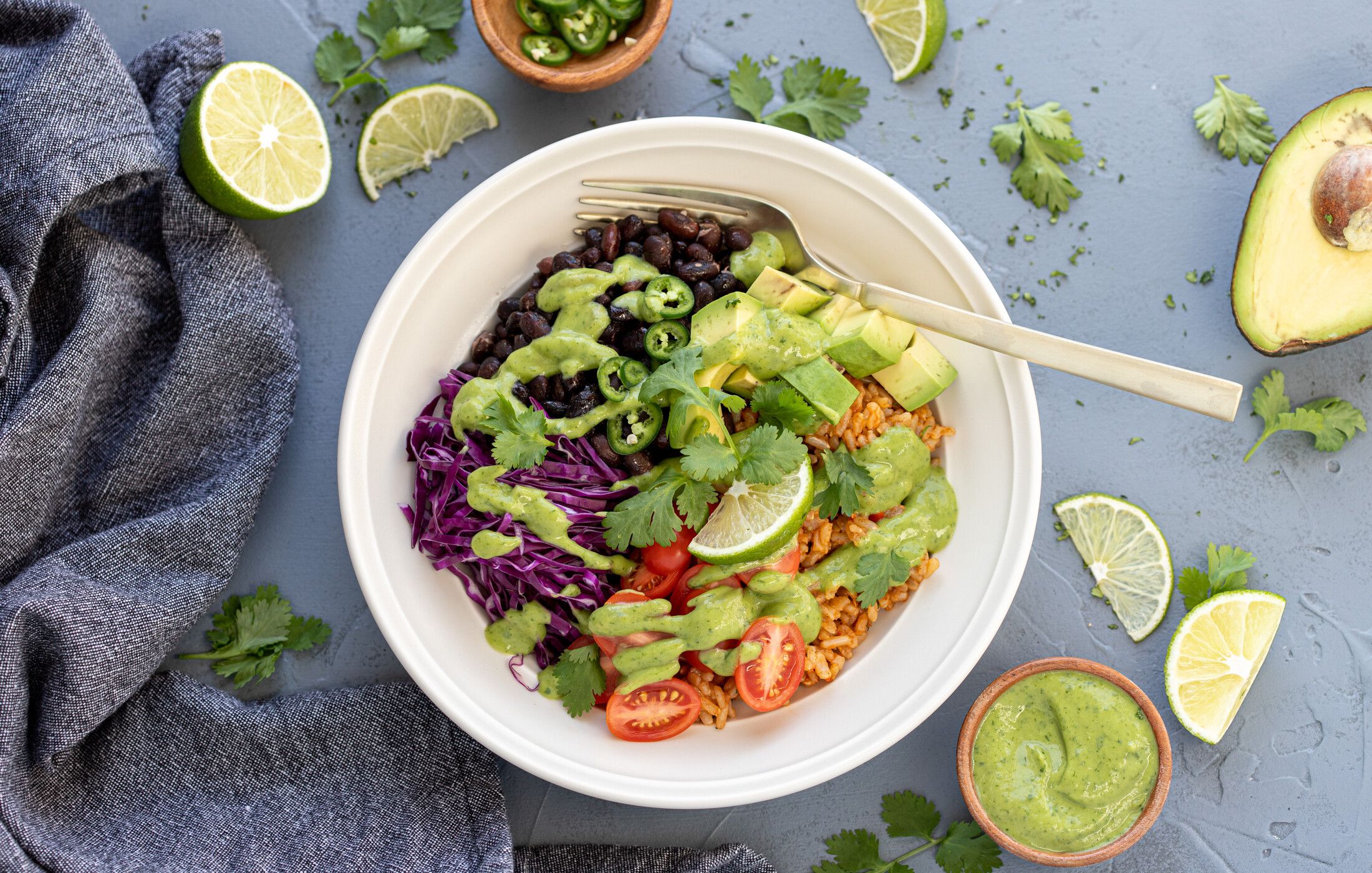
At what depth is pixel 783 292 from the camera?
266cm

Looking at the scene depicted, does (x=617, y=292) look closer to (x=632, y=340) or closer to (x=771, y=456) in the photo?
(x=632, y=340)

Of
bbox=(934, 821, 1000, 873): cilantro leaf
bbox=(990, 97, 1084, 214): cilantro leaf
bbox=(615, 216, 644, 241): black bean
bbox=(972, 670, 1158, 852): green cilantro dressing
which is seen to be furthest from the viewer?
bbox=(990, 97, 1084, 214): cilantro leaf

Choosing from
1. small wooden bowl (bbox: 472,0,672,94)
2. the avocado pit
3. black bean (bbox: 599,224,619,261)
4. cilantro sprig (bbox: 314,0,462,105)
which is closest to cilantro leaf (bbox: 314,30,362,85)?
cilantro sprig (bbox: 314,0,462,105)

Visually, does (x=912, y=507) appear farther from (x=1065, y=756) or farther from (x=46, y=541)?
(x=46, y=541)

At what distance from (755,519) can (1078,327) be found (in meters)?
1.48

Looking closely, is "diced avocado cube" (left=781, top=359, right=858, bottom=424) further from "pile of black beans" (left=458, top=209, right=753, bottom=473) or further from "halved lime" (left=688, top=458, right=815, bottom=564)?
"pile of black beans" (left=458, top=209, right=753, bottom=473)

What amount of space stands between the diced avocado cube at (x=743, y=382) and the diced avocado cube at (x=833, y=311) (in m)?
0.26

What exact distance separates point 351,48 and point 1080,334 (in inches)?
106

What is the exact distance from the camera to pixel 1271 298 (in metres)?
3.00

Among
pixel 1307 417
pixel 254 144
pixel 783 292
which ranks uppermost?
pixel 254 144

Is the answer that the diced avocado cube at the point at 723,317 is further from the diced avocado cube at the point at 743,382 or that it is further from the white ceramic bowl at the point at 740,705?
the white ceramic bowl at the point at 740,705

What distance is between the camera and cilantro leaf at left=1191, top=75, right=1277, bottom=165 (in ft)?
10.4

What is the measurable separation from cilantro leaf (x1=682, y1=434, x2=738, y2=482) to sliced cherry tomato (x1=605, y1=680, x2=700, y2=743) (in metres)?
0.68

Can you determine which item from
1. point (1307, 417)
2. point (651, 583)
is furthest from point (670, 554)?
point (1307, 417)
